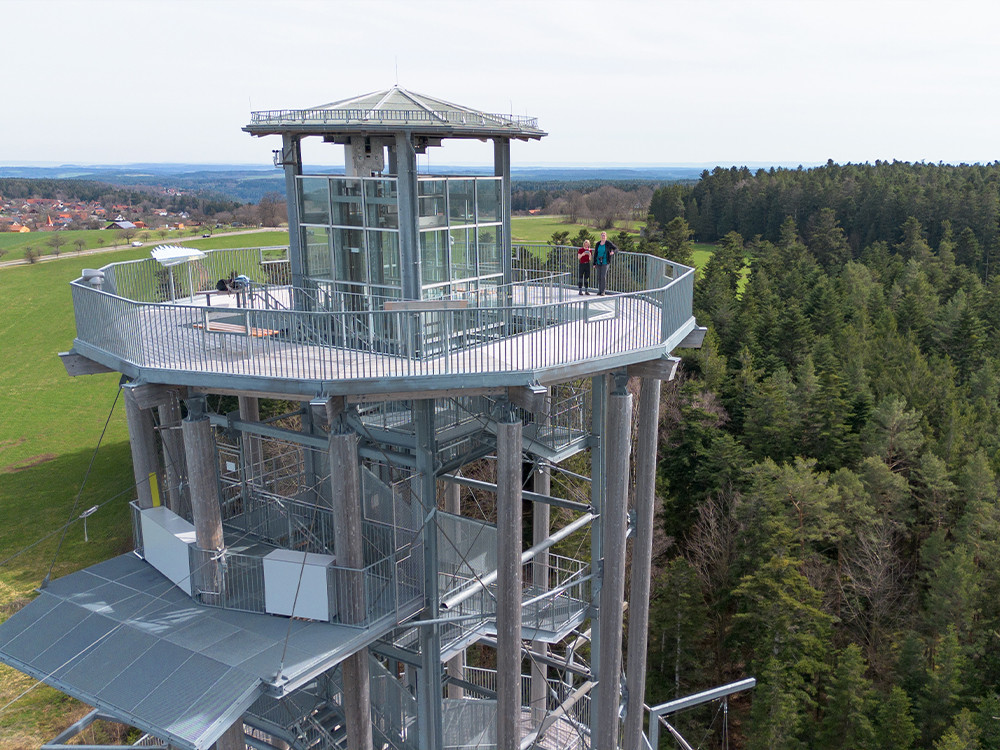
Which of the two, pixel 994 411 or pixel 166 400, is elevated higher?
pixel 166 400

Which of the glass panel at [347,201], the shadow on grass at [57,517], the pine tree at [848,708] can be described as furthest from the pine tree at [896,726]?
the shadow on grass at [57,517]

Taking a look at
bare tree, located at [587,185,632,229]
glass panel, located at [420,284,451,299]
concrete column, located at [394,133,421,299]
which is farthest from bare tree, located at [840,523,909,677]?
bare tree, located at [587,185,632,229]

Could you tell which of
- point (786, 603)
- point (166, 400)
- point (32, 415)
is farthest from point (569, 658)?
point (32, 415)

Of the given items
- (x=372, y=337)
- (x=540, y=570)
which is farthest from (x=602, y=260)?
(x=540, y=570)

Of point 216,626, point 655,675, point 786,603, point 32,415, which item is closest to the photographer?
point 216,626

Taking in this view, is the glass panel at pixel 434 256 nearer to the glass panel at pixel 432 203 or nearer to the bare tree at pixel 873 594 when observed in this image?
Result: the glass panel at pixel 432 203

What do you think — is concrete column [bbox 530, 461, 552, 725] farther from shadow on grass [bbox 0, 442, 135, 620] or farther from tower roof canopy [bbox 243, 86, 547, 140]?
shadow on grass [bbox 0, 442, 135, 620]

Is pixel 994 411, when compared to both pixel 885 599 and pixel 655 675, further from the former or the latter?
pixel 655 675
